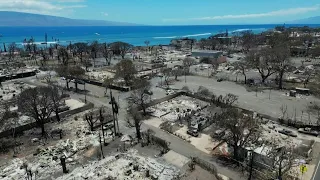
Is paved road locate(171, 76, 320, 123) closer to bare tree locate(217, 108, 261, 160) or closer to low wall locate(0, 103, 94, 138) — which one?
bare tree locate(217, 108, 261, 160)

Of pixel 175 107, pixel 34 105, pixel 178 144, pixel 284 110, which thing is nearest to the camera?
pixel 178 144

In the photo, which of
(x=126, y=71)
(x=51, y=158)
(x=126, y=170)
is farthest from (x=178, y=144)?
(x=126, y=71)

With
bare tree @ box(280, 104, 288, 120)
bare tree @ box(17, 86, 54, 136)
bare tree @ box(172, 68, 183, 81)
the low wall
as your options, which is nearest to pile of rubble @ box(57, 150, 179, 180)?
bare tree @ box(17, 86, 54, 136)

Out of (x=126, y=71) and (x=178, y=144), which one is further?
(x=126, y=71)

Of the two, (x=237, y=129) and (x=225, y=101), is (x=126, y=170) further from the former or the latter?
(x=225, y=101)

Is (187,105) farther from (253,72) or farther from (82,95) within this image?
(253,72)

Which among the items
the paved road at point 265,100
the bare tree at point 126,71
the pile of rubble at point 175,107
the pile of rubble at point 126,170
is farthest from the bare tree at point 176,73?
the pile of rubble at point 126,170

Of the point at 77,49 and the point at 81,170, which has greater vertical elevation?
the point at 77,49

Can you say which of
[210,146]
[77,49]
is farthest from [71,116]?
[77,49]
